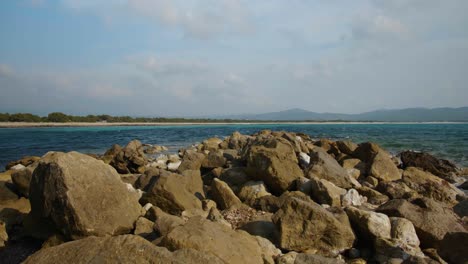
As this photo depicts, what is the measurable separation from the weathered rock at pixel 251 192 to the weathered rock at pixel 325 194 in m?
1.45

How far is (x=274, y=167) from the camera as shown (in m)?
9.37

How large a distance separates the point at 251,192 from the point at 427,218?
14.7ft

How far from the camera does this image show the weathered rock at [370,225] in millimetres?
5914

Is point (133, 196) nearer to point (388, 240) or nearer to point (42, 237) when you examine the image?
point (42, 237)

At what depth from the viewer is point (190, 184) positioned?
9.45m

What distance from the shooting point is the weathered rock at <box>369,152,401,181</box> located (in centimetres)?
1227

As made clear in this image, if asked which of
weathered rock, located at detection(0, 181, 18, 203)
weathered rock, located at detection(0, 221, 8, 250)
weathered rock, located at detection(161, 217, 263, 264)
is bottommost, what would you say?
weathered rock, located at detection(0, 221, 8, 250)

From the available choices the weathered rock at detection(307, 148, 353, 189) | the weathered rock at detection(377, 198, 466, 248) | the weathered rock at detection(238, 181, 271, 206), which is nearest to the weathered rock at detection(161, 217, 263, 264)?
the weathered rock at detection(377, 198, 466, 248)

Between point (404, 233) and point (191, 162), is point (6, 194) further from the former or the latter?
point (404, 233)

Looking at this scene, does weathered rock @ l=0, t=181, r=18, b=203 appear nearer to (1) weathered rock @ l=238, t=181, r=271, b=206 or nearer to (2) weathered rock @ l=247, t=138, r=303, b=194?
(1) weathered rock @ l=238, t=181, r=271, b=206

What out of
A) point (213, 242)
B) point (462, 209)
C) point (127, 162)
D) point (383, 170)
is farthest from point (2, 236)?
point (383, 170)

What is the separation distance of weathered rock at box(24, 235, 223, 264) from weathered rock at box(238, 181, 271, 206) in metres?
5.34

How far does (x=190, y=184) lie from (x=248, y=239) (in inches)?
179

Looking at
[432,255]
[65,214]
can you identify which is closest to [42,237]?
[65,214]
